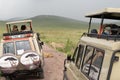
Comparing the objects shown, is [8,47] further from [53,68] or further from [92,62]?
[92,62]

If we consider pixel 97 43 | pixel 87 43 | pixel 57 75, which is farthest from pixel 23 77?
pixel 97 43

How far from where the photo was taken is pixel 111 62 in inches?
192

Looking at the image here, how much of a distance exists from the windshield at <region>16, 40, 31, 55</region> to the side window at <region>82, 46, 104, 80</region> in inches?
309

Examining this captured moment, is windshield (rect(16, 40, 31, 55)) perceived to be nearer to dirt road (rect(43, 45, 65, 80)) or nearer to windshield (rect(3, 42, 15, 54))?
windshield (rect(3, 42, 15, 54))

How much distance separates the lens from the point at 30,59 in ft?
43.3

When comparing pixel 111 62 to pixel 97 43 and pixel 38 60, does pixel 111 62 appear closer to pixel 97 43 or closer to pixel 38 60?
pixel 97 43

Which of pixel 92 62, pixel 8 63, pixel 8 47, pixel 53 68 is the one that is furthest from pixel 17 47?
pixel 92 62

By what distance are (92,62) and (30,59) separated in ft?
23.8

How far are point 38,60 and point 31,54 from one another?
38cm

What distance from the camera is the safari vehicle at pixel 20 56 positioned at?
43.3 ft

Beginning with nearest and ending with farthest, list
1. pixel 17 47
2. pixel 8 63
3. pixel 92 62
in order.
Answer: pixel 92 62 < pixel 8 63 < pixel 17 47

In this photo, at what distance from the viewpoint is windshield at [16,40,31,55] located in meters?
14.6

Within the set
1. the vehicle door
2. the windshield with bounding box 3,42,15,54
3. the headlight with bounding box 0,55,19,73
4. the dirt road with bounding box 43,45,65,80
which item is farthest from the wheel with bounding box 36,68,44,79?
the vehicle door

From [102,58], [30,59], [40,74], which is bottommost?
[40,74]
